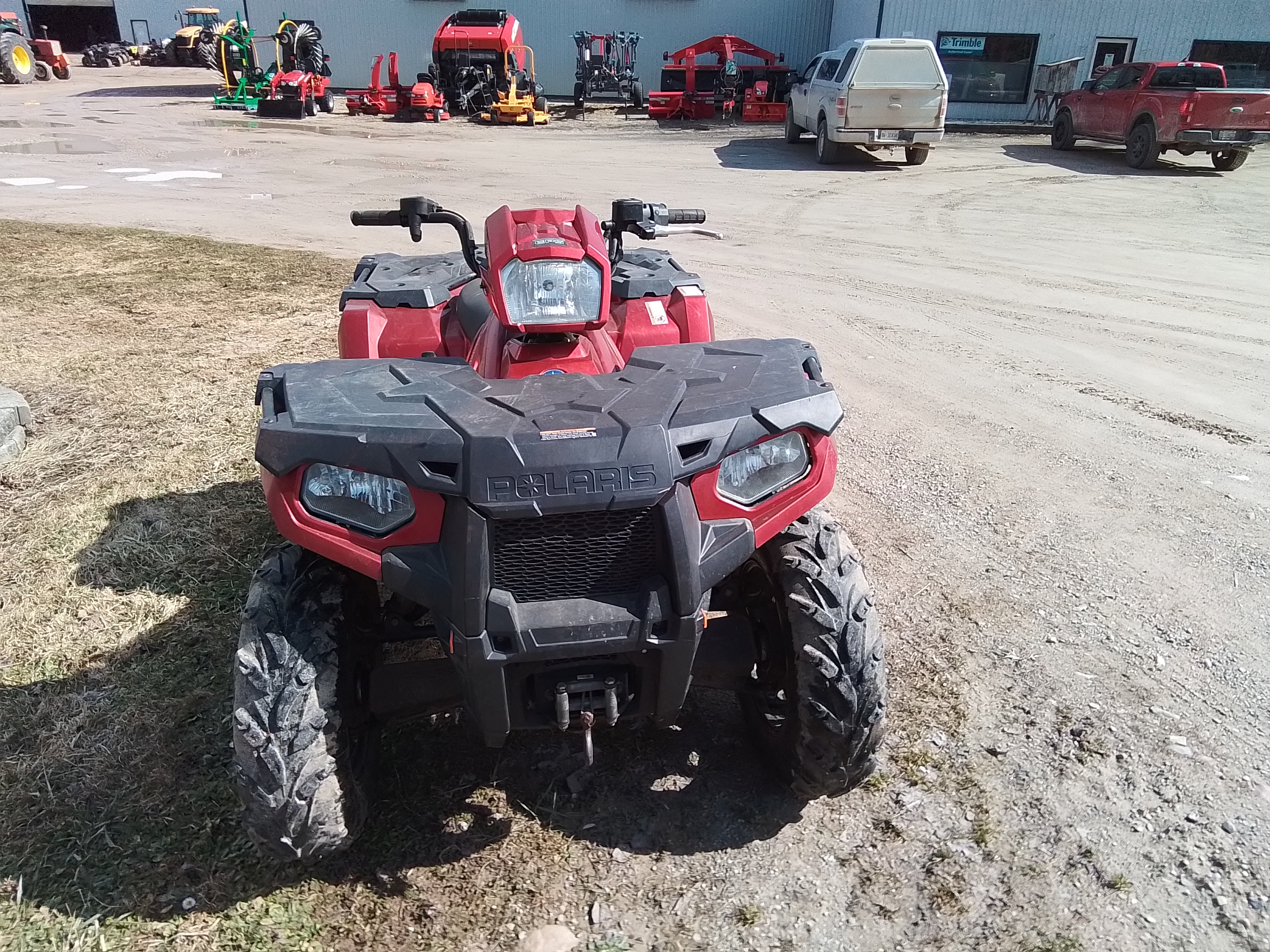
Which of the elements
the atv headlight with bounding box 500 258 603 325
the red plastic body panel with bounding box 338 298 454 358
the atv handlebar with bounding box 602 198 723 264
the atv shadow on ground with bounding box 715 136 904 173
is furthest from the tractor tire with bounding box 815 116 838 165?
the atv headlight with bounding box 500 258 603 325

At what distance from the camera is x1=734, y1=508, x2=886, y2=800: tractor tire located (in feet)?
7.92

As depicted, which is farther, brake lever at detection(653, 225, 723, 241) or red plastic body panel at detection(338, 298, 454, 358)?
Result: brake lever at detection(653, 225, 723, 241)

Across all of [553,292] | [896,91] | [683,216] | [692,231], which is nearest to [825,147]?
[896,91]

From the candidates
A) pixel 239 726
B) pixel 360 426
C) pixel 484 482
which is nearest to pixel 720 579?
pixel 484 482

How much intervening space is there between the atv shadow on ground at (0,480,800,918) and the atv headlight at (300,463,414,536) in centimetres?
98

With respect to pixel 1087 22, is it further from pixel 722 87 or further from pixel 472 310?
pixel 472 310

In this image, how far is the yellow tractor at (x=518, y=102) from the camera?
2189 cm

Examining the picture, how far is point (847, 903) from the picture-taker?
2.48m

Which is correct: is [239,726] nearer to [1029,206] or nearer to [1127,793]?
[1127,793]

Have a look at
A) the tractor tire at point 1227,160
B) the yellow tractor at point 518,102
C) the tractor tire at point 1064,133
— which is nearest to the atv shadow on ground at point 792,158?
the tractor tire at point 1064,133

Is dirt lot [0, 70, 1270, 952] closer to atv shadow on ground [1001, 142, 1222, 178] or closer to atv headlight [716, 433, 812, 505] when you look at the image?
atv headlight [716, 433, 812, 505]

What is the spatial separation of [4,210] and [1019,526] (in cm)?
1255

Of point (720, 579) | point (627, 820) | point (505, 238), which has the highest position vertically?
point (505, 238)

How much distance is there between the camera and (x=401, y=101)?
22.0 meters
